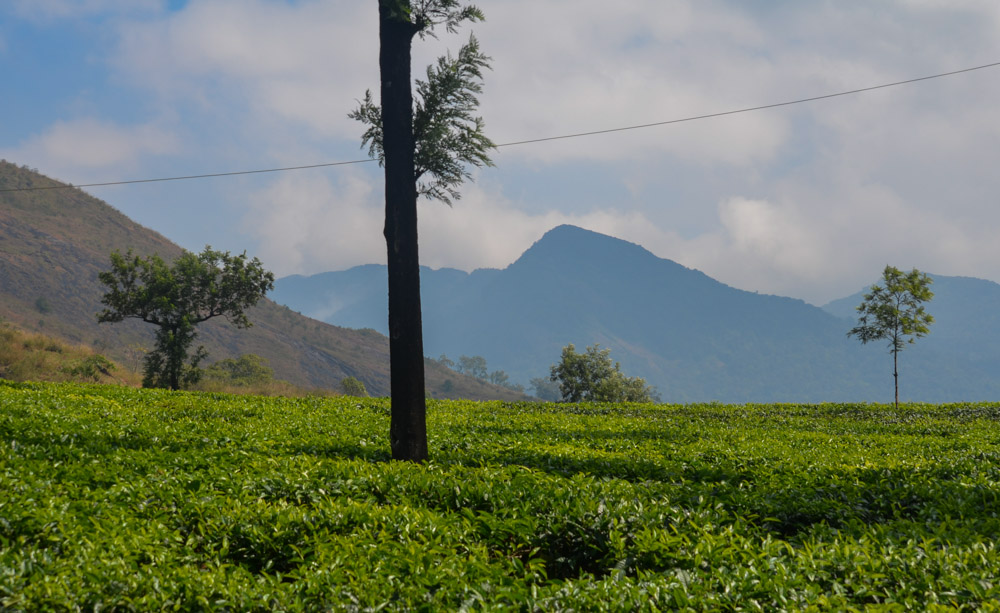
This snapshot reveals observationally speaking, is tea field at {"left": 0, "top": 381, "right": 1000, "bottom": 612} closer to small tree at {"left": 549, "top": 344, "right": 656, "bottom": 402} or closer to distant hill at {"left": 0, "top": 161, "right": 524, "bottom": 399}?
small tree at {"left": 549, "top": 344, "right": 656, "bottom": 402}

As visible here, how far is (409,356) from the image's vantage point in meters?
9.82

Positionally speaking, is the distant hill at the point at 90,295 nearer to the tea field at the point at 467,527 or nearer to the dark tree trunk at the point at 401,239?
the dark tree trunk at the point at 401,239

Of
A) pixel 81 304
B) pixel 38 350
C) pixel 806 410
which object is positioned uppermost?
pixel 81 304

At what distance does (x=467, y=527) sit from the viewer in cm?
564

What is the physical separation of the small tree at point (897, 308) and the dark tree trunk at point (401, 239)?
32293 mm

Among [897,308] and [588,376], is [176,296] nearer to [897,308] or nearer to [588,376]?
[588,376]

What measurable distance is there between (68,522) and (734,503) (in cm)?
671

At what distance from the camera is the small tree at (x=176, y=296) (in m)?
34.7

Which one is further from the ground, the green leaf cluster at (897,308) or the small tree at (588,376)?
the green leaf cluster at (897,308)

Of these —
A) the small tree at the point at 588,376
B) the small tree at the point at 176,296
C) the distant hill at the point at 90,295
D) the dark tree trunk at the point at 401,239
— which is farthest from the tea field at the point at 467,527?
the distant hill at the point at 90,295

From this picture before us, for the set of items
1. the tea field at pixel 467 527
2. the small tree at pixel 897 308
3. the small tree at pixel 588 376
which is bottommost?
the small tree at pixel 588 376

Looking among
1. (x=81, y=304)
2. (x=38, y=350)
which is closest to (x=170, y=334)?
(x=38, y=350)

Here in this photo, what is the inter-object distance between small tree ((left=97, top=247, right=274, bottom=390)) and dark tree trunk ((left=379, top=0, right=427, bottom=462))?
29597 millimetres

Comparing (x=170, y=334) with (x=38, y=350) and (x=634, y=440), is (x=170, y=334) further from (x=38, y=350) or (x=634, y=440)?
(x=634, y=440)
